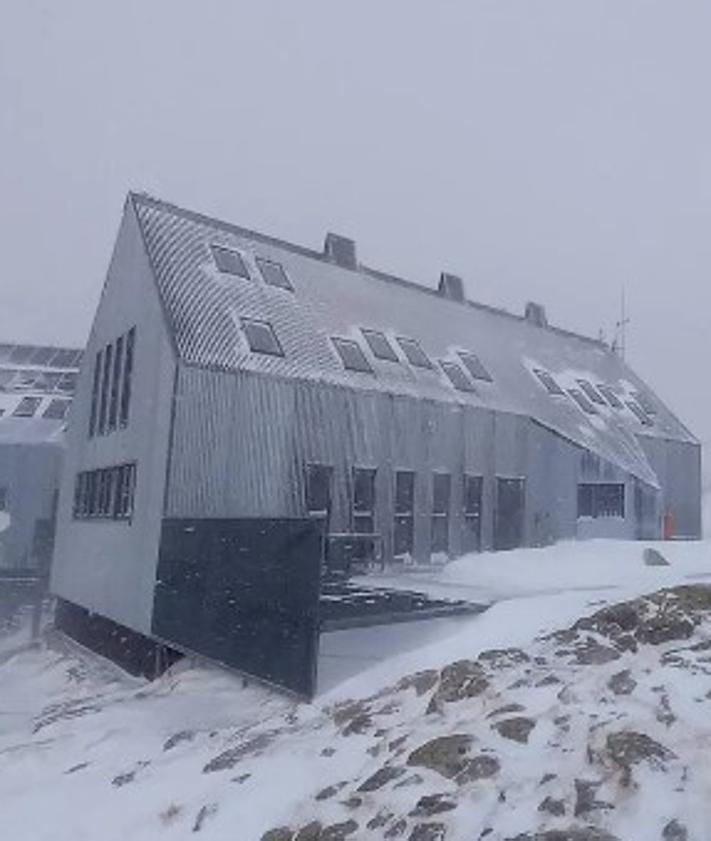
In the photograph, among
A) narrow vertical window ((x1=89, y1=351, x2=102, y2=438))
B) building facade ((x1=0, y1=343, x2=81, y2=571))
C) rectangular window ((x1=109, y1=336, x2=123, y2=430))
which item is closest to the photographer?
rectangular window ((x1=109, y1=336, x2=123, y2=430))

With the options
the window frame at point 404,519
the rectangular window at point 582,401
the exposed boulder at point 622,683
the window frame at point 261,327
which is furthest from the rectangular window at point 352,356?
the exposed boulder at point 622,683

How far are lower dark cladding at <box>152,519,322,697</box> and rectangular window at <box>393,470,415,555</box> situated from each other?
6295 mm

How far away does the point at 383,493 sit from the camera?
20172 mm

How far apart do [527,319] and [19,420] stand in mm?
21063

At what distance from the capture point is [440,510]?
21.4 meters

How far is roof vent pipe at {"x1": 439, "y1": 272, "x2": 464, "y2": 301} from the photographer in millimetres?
29203

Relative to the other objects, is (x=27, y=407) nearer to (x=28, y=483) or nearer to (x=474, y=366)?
(x=28, y=483)

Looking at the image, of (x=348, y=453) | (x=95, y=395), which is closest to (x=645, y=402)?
(x=348, y=453)

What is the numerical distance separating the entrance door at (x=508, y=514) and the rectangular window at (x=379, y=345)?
441 cm

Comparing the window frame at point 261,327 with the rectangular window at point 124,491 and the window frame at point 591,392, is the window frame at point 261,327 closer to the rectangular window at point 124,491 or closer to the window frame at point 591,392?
the rectangular window at point 124,491

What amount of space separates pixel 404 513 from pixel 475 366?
6.27 metres

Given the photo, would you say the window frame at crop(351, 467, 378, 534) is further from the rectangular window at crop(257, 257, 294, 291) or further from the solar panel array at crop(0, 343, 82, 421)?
the solar panel array at crop(0, 343, 82, 421)

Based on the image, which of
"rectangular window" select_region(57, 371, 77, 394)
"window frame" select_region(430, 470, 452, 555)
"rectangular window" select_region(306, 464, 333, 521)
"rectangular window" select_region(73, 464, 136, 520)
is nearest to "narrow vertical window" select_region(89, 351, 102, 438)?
"rectangular window" select_region(73, 464, 136, 520)

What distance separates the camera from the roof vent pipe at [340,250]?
2598 cm
